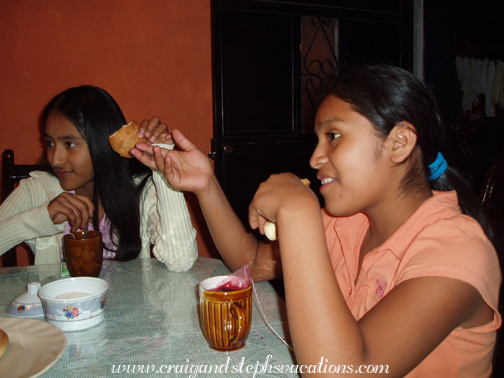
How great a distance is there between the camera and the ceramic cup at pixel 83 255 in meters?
1.09

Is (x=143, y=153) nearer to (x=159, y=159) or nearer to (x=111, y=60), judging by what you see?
(x=159, y=159)

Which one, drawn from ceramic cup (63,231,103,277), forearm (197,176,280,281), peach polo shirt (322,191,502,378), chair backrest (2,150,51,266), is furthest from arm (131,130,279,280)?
chair backrest (2,150,51,266)

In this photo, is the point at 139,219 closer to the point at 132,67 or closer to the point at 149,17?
the point at 132,67

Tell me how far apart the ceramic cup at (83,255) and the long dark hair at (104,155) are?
0.48 metres

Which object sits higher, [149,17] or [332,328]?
[149,17]

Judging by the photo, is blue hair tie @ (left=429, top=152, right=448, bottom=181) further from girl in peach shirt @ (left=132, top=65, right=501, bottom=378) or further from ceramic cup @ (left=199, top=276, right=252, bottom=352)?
ceramic cup @ (left=199, top=276, right=252, bottom=352)

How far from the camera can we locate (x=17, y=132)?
2758 millimetres

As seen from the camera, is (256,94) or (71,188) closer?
(71,188)

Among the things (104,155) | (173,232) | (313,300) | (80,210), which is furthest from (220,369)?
(104,155)

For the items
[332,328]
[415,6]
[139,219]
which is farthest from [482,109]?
[332,328]

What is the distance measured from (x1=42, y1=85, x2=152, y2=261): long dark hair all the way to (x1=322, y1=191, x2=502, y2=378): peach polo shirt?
1.01m

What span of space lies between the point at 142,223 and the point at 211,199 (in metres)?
0.59

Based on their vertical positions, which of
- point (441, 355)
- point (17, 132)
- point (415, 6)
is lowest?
point (441, 355)

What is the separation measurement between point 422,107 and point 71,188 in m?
1.38
